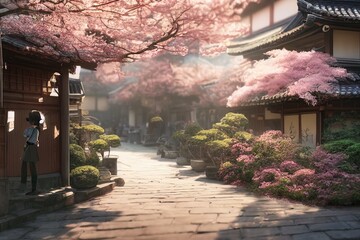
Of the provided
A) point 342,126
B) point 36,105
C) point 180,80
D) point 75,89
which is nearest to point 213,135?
point 342,126

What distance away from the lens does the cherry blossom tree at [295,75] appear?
13.5m

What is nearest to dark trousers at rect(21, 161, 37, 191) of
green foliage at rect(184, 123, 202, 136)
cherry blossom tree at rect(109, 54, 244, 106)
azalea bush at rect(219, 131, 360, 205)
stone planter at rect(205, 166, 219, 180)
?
azalea bush at rect(219, 131, 360, 205)

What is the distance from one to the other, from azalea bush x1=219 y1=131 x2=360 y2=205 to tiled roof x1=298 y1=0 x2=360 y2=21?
517 cm

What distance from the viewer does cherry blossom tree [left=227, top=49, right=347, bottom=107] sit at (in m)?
13.5

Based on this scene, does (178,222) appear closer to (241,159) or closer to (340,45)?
(241,159)

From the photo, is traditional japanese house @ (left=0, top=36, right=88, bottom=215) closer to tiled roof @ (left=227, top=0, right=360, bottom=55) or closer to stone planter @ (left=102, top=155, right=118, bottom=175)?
stone planter @ (left=102, top=155, right=118, bottom=175)

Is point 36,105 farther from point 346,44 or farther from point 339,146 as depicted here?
point 346,44

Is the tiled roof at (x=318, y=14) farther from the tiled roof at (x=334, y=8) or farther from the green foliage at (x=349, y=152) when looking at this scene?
the green foliage at (x=349, y=152)

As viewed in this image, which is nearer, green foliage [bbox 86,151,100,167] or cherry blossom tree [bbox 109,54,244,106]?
green foliage [bbox 86,151,100,167]

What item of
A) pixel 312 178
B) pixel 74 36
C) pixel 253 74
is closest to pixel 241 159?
pixel 312 178

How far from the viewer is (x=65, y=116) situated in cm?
1123

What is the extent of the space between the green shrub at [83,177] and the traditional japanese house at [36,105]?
21cm

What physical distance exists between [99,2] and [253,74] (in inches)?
391

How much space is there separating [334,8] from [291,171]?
845 centimetres
